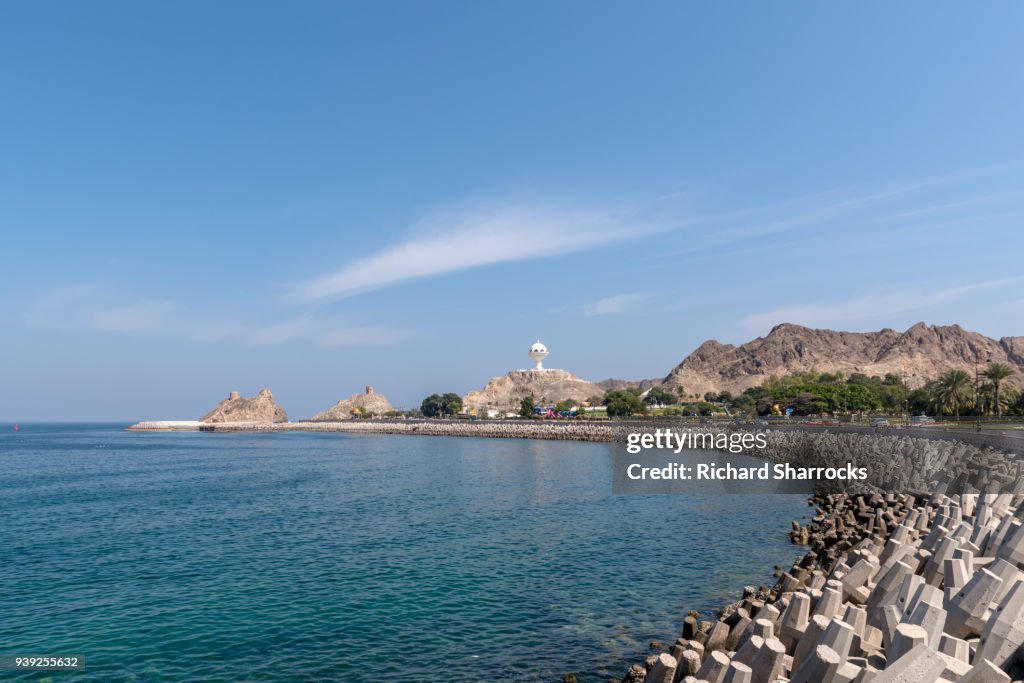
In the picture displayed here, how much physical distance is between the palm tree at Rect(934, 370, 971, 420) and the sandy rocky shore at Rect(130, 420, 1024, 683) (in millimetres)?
53681

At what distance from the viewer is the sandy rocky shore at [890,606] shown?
5703mm

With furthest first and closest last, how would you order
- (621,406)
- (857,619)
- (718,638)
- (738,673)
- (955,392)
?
(621,406), (955,392), (718,638), (857,619), (738,673)

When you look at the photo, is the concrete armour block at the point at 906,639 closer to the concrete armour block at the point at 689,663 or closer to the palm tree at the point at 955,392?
the concrete armour block at the point at 689,663

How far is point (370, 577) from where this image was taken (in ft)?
59.4

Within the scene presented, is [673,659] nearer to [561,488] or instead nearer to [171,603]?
[171,603]

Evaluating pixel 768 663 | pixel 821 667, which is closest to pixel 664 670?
pixel 768 663

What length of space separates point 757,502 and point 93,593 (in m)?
28.6

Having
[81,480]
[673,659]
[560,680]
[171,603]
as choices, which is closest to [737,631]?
[673,659]

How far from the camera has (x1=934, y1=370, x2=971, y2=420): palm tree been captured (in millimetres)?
70875

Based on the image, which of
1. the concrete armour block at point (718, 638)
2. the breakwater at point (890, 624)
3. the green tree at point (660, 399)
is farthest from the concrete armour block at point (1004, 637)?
the green tree at point (660, 399)

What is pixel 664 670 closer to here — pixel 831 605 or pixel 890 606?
pixel 831 605

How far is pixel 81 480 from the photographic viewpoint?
152ft

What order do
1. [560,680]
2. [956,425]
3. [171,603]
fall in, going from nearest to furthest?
[560,680]
[171,603]
[956,425]

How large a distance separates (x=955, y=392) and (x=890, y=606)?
255ft
